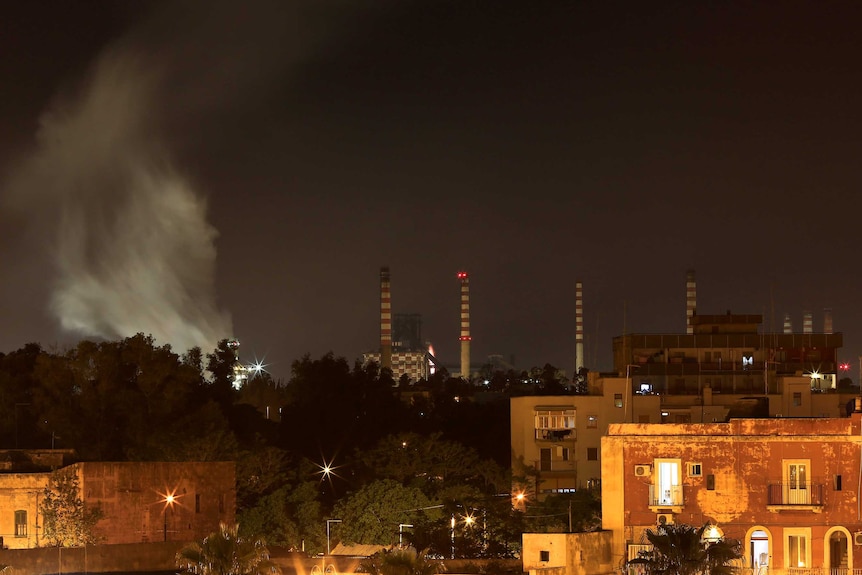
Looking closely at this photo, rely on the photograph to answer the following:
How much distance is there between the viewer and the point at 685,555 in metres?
31.8

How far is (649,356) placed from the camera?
7825cm

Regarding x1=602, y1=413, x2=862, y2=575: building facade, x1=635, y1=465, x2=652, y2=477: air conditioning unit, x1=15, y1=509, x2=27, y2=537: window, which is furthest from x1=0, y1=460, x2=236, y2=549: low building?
x1=635, y1=465, x2=652, y2=477: air conditioning unit

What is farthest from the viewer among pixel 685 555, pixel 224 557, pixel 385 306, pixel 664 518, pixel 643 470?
pixel 385 306

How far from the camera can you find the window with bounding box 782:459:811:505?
3647cm

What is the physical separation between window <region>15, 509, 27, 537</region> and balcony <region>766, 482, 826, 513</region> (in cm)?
2267

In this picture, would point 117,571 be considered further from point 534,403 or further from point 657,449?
point 534,403

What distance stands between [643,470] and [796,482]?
12.5 feet

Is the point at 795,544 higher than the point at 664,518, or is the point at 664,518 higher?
the point at 664,518

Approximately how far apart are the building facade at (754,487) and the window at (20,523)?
18768 millimetres

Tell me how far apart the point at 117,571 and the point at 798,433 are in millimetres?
19417

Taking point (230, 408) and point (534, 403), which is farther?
point (230, 408)

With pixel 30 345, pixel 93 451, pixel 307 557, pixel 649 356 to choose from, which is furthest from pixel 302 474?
pixel 649 356

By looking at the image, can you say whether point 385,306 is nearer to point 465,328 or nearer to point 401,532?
point 465,328

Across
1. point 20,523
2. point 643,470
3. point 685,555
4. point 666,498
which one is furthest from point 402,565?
point 20,523
